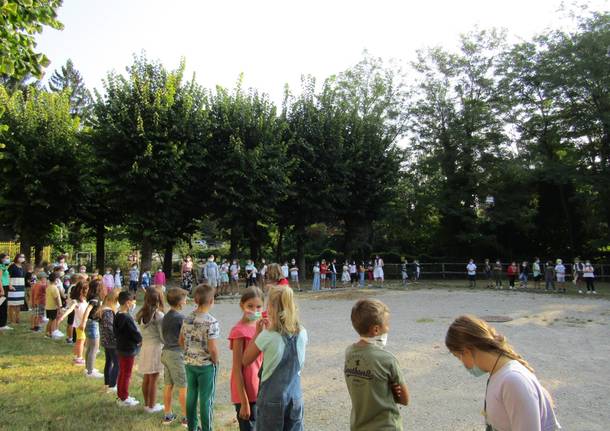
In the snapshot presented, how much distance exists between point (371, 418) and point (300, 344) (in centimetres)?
88

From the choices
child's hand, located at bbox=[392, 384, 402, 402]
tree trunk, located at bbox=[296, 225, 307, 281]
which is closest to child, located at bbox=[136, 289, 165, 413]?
child's hand, located at bbox=[392, 384, 402, 402]

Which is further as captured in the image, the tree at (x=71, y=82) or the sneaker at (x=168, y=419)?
the tree at (x=71, y=82)

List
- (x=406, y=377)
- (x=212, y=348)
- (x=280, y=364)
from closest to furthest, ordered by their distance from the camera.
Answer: (x=280, y=364), (x=212, y=348), (x=406, y=377)

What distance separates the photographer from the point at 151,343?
606 cm

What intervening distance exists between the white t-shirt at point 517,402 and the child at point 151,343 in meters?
4.50

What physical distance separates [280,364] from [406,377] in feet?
16.4

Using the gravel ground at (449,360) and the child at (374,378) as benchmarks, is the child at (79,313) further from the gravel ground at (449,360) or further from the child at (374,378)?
the child at (374,378)

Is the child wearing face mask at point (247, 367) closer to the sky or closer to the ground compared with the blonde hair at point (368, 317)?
closer to the ground

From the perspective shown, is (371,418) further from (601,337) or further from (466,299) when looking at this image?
(466,299)

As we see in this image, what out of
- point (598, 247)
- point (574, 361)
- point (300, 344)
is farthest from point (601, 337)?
point (598, 247)

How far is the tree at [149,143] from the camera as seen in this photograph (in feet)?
75.3

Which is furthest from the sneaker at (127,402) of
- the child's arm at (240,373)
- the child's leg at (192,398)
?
the child's arm at (240,373)

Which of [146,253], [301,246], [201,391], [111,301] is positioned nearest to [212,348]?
[201,391]

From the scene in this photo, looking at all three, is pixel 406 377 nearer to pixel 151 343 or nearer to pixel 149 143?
pixel 151 343
